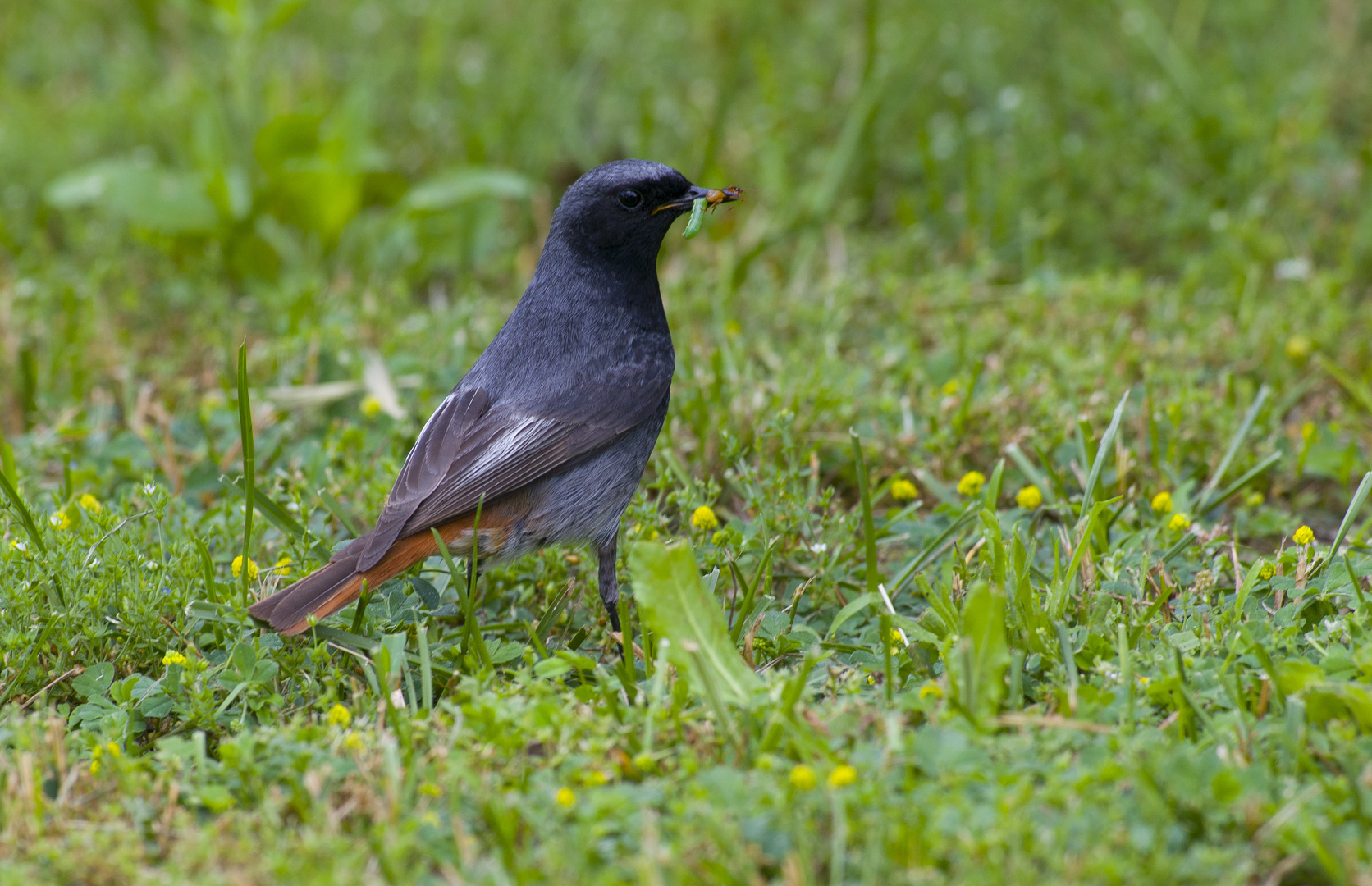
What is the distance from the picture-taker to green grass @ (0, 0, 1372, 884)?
2.47m

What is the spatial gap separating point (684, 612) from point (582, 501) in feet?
2.49

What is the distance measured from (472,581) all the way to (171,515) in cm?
116

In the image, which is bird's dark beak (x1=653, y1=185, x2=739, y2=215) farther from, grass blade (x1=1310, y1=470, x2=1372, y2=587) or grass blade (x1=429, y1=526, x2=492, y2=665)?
grass blade (x1=1310, y1=470, x2=1372, y2=587)

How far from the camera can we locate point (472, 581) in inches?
135

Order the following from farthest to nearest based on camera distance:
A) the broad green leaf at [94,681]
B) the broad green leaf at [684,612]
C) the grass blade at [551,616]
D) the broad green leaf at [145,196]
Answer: the broad green leaf at [145,196] → the grass blade at [551,616] → the broad green leaf at [94,681] → the broad green leaf at [684,612]

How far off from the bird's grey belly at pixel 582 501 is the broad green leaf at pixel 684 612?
0.66m

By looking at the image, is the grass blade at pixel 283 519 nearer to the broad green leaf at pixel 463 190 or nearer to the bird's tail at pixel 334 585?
the bird's tail at pixel 334 585

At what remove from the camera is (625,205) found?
390 centimetres

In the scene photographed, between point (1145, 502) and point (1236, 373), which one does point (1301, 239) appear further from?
point (1145, 502)

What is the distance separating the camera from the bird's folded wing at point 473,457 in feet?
11.2

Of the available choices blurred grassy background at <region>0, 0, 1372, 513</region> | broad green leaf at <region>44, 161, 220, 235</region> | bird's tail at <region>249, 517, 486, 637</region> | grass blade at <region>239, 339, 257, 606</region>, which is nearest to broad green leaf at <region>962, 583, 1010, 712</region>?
bird's tail at <region>249, 517, 486, 637</region>

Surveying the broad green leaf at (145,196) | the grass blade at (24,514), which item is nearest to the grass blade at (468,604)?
the grass blade at (24,514)

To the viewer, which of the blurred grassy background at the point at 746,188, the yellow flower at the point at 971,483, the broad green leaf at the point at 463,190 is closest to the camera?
the yellow flower at the point at 971,483

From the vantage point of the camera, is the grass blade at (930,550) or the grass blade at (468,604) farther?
the grass blade at (930,550)
